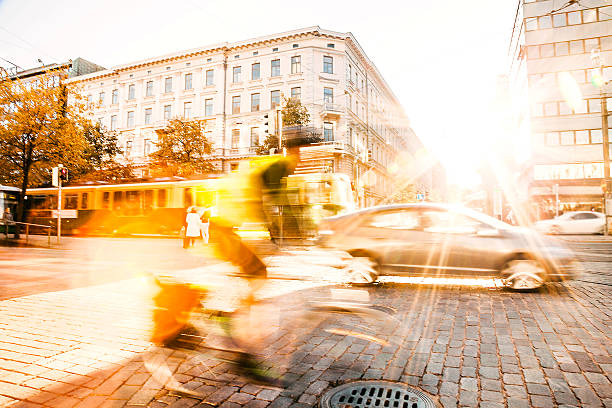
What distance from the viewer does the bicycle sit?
297 centimetres

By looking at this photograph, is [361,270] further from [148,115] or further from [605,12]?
[148,115]

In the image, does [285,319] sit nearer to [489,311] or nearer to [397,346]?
[397,346]

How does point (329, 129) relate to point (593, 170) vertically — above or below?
above

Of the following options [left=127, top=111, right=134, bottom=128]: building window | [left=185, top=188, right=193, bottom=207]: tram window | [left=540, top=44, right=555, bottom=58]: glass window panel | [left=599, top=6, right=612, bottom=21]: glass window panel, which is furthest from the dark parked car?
[left=127, top=111, right=134, bottom=128]: building window

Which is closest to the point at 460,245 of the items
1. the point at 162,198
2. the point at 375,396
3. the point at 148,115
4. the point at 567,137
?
the point at 375,396

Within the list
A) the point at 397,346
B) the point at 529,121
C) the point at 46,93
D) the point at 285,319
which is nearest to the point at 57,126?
the point at 46,93

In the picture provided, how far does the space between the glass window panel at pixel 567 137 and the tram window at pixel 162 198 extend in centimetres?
3347

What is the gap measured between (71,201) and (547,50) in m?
40.8

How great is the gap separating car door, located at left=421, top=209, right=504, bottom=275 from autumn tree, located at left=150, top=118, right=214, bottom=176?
27.7 meters

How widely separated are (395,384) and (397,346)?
836 mm

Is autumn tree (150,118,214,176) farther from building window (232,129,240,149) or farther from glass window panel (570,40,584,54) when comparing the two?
glass window panel (570,40,584,54)

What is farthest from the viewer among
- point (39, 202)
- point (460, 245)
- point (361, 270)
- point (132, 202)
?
point (39, 202)

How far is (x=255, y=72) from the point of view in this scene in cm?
4397

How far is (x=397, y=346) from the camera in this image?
355 cm
